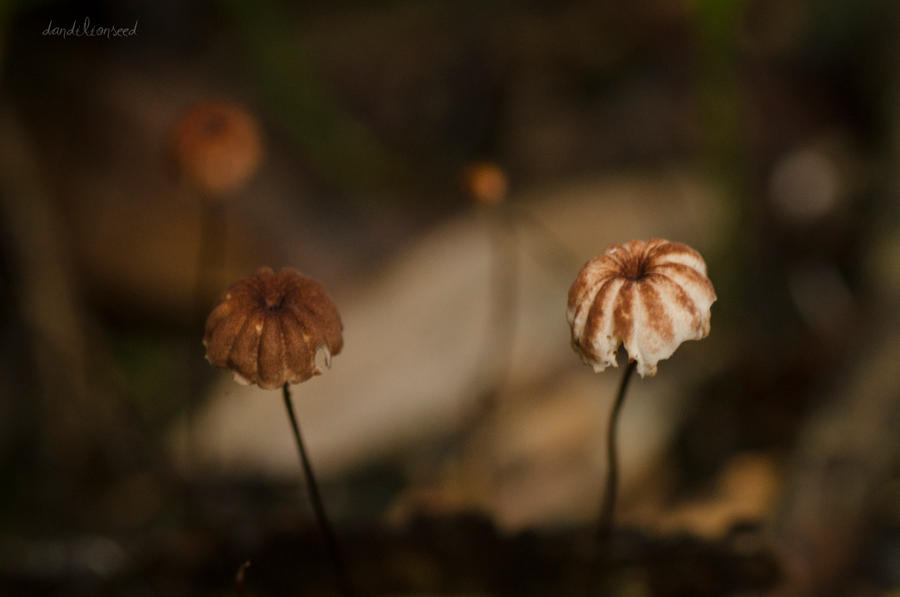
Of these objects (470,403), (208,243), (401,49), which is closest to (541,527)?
(470,403)

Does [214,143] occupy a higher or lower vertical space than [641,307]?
higher

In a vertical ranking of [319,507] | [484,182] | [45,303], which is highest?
[45,303]

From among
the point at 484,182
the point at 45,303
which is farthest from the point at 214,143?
the point at 45,303

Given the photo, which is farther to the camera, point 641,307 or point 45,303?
point 45,303

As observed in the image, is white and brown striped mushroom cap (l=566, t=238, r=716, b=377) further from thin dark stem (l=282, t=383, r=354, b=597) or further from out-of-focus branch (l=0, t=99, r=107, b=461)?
out-of-focus branch (l=0, t=99, r=107, b=461)

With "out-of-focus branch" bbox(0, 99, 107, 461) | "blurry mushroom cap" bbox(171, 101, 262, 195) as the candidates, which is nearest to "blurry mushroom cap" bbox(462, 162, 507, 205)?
"blurry mushroom cap" bbox(171, 101, 262, 195)

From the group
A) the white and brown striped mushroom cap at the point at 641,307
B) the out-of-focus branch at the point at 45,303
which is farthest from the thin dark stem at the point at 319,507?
the out-of-focus branch at the point at 45,303

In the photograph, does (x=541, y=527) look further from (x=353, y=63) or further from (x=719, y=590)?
(x=353, y=63)

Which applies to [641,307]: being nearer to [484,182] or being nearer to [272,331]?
[272,331]
